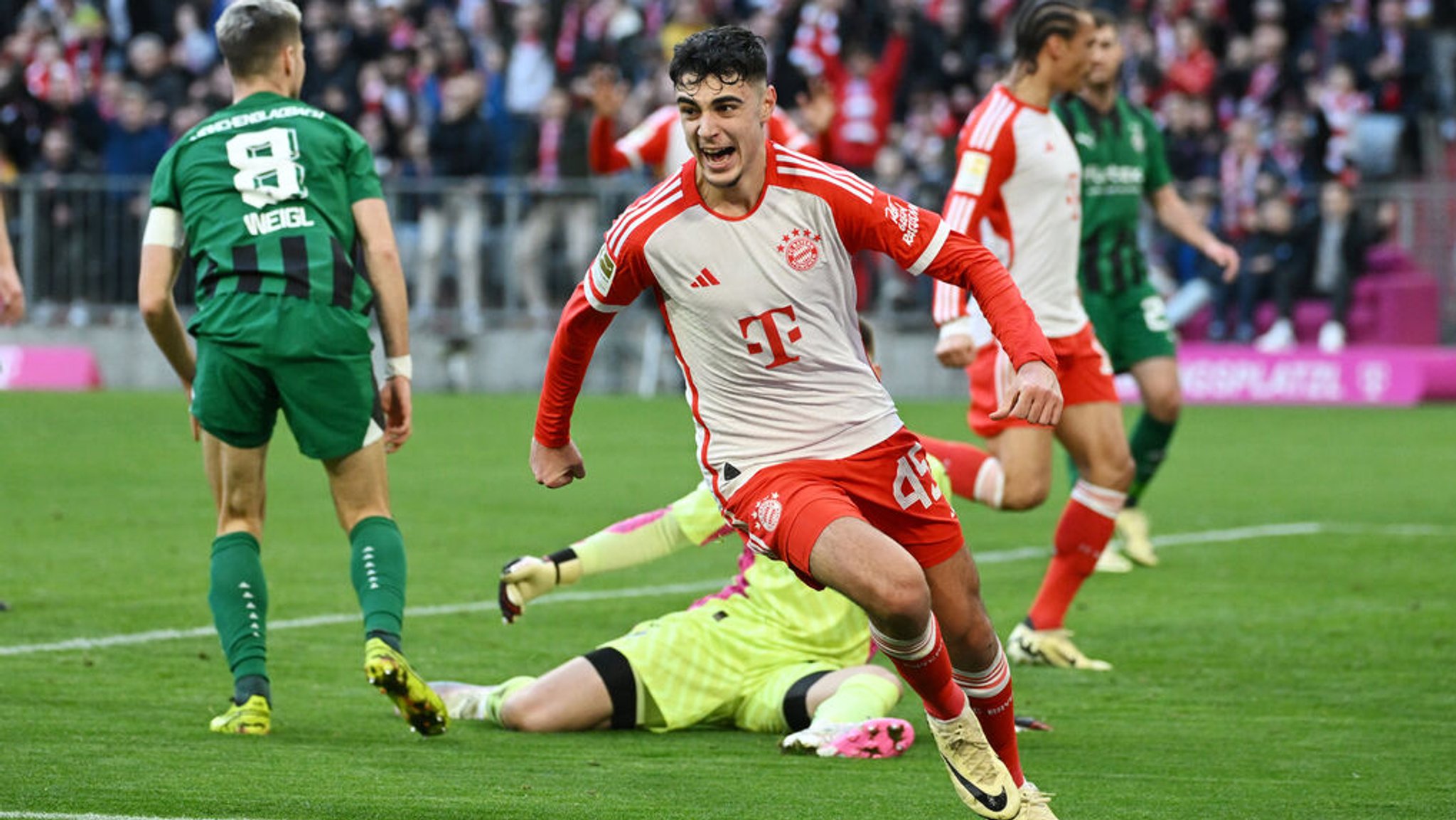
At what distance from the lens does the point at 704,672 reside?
7051mm

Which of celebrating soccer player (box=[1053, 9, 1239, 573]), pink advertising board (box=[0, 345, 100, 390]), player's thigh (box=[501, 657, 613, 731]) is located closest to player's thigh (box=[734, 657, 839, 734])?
player's thigh (box=[501, 657, 613, 731])

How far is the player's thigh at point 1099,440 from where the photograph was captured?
8.66 m

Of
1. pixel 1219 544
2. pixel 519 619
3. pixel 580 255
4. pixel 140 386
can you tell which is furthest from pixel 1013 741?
pixel 140 386

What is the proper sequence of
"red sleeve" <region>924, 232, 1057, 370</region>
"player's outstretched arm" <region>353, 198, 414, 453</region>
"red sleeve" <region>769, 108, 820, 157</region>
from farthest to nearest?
"red sleeve" <region>769, 108, 820, 157</region>, "player's outstretched arm" <region>353, 198, 414, 453</region>, "red sleeve" <region>924, 232, 1057, 370</region>

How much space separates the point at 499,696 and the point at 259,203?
173cm

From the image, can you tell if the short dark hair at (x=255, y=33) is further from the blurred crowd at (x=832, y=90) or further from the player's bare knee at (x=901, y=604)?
the blurred crowd at (x=832, y=90)

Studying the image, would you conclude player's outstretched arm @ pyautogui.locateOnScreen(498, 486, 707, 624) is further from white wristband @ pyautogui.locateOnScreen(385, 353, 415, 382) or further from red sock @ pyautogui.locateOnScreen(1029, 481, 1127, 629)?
red sock @ pyautogui.locateOnScreen(1029, 481, 1127, 629)

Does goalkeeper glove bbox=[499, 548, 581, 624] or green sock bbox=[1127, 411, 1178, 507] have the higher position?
goalkeeper glove bbox=[499, 548, 581, 624]

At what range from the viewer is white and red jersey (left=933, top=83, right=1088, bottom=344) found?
8492mm

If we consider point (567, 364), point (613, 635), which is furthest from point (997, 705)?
point (613, 635)

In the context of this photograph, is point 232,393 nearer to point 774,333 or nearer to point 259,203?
point 259,203

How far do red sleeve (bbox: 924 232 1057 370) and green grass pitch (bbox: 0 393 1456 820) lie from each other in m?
1.28

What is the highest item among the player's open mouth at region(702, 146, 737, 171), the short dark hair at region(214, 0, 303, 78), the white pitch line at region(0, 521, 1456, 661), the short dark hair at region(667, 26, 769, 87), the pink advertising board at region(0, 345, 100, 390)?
the short dark hair at region(667, 26, 769, 87)


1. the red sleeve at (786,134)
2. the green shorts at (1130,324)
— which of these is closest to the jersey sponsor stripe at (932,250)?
the green shorts at (1130,324)
